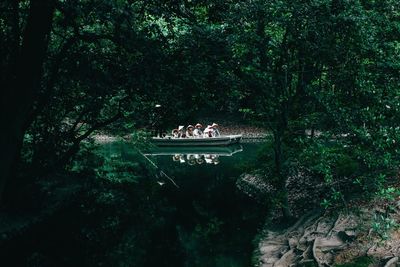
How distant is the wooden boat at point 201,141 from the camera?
105ft

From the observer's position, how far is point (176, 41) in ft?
33.8

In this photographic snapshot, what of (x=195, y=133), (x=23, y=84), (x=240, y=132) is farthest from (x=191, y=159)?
(x=23, y=84)

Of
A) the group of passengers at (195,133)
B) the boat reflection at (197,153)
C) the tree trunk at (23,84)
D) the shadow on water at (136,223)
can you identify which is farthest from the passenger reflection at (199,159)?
the tree trunk at (23,84)

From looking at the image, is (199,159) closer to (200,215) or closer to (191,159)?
(191,159)

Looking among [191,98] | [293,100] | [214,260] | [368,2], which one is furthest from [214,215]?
[368,2]

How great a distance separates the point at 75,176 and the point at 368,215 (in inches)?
408

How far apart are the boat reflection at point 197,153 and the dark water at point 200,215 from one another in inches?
22.3

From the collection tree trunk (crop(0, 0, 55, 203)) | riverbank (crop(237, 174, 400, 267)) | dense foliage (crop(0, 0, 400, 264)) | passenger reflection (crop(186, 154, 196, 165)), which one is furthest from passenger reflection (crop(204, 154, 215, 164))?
tree trunk (crop(0, 0, 55, 203))

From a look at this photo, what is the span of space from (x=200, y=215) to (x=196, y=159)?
42.2 feet

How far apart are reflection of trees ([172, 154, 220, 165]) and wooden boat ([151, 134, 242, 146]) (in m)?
1.29

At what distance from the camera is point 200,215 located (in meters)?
17.3

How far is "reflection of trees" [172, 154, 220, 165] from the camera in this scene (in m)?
28.9

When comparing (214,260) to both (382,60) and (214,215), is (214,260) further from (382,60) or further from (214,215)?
(382,60)

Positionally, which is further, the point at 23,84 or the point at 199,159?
the point at 199,159
